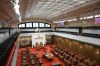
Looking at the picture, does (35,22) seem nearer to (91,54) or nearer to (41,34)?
(41,34)

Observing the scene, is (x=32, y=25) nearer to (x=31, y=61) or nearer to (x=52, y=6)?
(x=31, y=61)

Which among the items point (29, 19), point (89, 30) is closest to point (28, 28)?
point (29, 19)

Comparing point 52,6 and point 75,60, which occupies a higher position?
point 52,6

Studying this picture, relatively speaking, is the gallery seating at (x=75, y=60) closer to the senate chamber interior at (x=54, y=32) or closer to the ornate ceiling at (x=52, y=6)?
the senate chamber interior at (x=54, y=32)

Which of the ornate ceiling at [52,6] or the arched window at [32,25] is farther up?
the ornate ceiling at [52,6]

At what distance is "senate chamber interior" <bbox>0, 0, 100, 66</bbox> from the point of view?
49.3 ft

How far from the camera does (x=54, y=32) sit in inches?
1362

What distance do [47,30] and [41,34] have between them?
5.46 metres

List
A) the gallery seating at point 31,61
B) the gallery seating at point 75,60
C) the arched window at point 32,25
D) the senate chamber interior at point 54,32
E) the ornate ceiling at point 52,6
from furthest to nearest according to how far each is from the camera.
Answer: the arched window at point 32,25, the gallery seating at point 31,61, the gallery seating at point 75,60, the senate chamber interior at point 54,32, the ornate ceiling at point 52,6

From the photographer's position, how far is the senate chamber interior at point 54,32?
15027 mm

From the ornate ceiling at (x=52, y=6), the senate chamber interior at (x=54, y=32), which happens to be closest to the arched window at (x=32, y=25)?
the senate chamber interior at (x=54, y=32)

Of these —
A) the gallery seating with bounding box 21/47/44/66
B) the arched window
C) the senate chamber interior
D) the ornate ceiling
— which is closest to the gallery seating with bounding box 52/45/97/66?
the senate chamber interior

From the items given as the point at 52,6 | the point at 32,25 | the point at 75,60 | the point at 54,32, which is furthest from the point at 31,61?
the point at 32,25

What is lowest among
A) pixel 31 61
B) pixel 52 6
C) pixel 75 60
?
pixel 31 61
